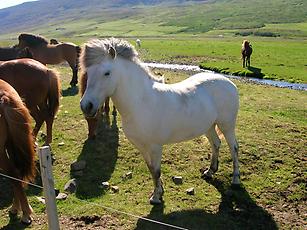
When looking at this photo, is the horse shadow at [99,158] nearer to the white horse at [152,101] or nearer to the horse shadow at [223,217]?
the white horse at [152,101]

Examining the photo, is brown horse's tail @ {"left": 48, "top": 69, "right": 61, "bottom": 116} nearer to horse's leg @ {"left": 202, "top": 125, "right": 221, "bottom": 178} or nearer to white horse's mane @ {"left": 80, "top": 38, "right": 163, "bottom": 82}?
white horse's mane @ {"left": 80, "top": 38, "right": 163, "bottom": 82}

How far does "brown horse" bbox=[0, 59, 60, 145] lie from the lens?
28.5 feet

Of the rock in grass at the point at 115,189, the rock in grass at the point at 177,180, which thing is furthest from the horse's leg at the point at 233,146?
the rock in grass at the point at 115,189

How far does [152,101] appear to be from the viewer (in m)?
6.45

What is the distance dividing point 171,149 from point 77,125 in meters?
3.21

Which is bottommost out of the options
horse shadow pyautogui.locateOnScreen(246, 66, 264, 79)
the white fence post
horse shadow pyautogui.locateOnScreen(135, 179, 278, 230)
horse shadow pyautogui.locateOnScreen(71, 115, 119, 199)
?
A: horse shadow pyautogui.locateOnScreen(246, 66, 264, 79)

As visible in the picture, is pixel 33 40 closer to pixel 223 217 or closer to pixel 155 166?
pixel 155 166

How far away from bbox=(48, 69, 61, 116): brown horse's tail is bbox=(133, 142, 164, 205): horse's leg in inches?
134

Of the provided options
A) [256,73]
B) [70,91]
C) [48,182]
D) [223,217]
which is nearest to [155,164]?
[223,217]

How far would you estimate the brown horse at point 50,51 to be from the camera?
16609 mm

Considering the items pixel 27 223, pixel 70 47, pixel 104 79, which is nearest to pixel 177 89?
pixel 104 79

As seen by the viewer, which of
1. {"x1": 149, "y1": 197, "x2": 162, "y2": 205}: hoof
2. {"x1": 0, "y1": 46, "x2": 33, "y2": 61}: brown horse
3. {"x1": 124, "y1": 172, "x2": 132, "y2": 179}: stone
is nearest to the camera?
{"x1": 149, "y1": 197, "x2": 162, "y2": 205}: hoof

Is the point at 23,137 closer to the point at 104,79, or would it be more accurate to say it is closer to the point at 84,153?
the point at 104,79

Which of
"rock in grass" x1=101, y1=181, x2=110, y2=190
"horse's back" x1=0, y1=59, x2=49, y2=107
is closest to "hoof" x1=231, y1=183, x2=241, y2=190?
"rock in grass" x1=101, y1=181, x2=110, y2=190
